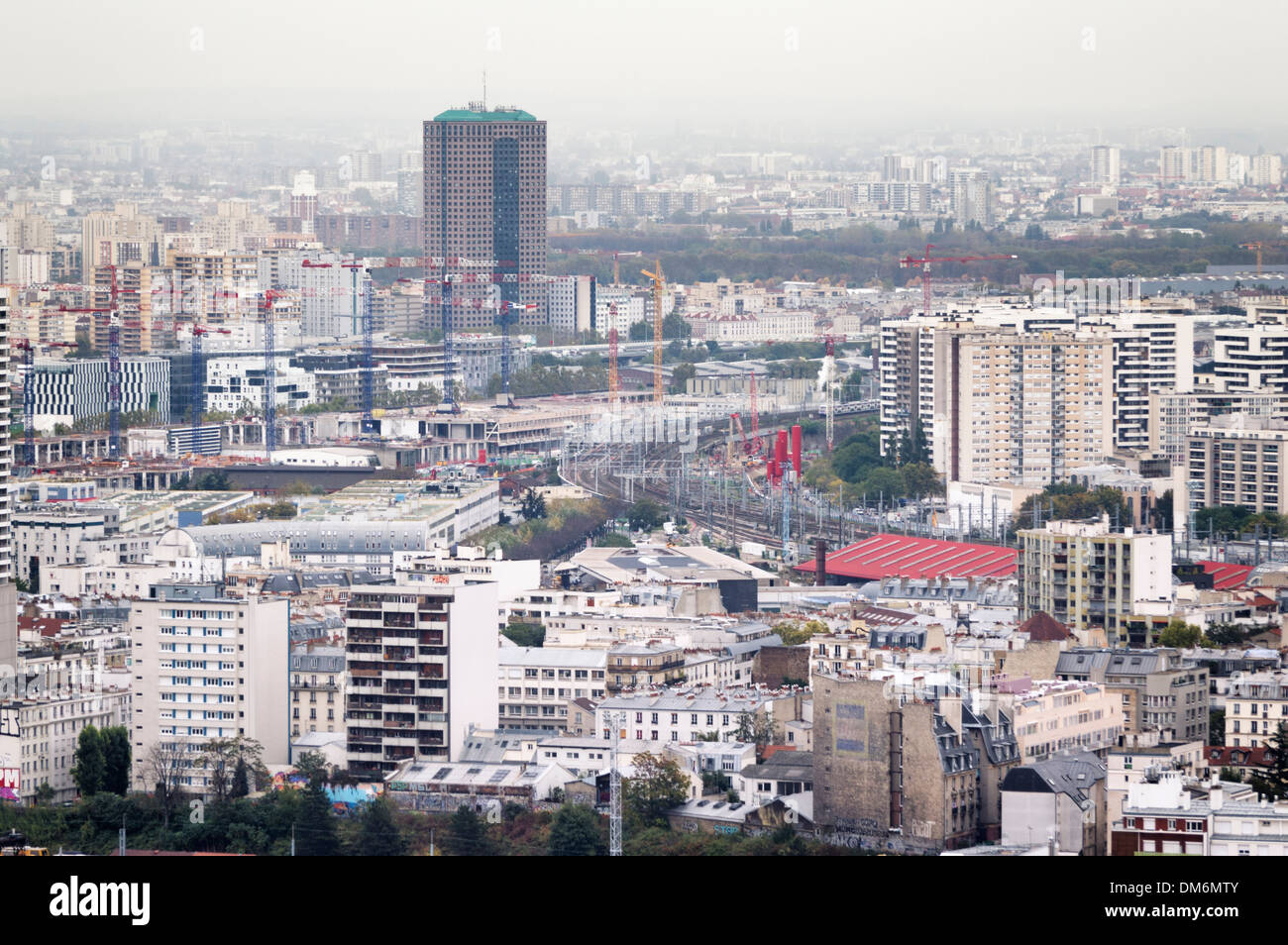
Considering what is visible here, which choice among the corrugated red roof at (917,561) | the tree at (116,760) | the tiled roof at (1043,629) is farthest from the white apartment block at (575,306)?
the tree at (116,760)

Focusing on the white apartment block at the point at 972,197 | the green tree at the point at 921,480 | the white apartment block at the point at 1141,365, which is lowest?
the green tree at the point at 921,480

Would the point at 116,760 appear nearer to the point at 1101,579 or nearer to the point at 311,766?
the point at 311,766

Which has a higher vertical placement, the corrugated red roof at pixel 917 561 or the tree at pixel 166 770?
the tree at pixel 166 770

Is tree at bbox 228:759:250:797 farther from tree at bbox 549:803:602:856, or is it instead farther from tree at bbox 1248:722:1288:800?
tree at bbox 1248:722:1288:800

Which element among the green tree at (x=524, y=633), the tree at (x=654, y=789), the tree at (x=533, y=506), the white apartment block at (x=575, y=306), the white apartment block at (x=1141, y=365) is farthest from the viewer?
the white apartment block at (x=575, y=306)

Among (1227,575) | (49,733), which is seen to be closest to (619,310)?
(1227,575)

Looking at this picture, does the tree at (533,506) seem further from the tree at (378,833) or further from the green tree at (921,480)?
the tree at (378,833)
